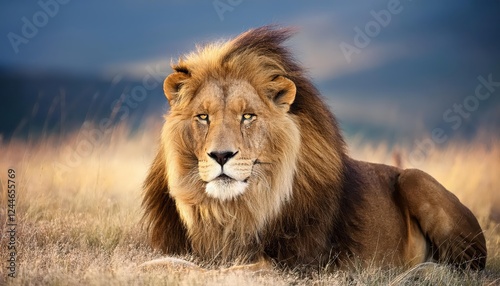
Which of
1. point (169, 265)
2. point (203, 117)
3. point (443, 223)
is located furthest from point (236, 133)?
point (443, 223)

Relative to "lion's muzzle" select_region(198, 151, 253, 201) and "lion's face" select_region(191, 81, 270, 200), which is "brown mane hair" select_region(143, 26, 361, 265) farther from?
"lion's muzzle" select_region(198, 151, 253, 201)

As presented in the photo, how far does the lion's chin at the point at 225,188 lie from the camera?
456cm

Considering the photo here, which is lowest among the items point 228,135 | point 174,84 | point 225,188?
point 225,188

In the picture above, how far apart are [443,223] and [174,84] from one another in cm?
211

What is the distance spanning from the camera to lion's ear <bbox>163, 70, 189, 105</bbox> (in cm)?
495

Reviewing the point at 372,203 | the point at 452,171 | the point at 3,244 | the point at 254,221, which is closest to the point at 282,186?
the point at 254,221

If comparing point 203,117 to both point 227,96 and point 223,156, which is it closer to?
point 227,96

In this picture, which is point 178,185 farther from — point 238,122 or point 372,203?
point 372,203

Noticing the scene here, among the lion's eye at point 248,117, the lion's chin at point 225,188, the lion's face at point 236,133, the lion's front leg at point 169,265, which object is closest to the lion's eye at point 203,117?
the lion's face at point 236,133

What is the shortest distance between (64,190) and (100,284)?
12.5 feet

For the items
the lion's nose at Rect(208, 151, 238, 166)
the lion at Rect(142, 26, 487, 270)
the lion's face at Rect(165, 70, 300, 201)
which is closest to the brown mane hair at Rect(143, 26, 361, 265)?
the lion at Rect(142, 26, 487, 270)

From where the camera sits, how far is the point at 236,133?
459cm

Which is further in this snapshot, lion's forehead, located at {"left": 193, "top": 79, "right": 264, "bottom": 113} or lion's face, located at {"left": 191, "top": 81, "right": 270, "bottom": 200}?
lion's forehead, located at {"left": 193, "top": 79, "right": 264, "bottom": 113}

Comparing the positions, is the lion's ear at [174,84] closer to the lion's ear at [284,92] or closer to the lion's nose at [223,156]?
the lion's ear at [284,92]
